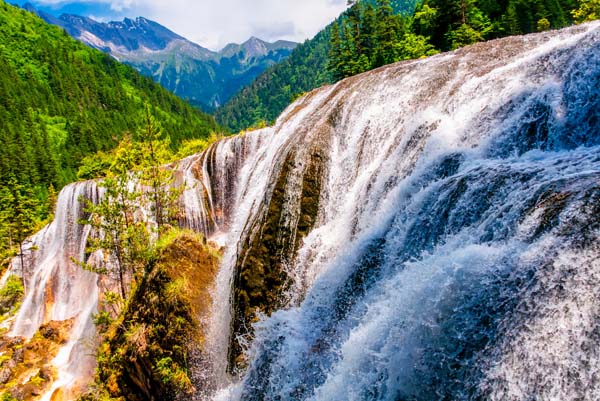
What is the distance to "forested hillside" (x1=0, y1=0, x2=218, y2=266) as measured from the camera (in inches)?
2672

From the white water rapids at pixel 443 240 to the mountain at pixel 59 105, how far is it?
6565 centimetres

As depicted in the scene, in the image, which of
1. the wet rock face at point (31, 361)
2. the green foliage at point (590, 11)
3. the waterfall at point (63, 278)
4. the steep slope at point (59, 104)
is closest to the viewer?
the wet rock face at point (31, 361)

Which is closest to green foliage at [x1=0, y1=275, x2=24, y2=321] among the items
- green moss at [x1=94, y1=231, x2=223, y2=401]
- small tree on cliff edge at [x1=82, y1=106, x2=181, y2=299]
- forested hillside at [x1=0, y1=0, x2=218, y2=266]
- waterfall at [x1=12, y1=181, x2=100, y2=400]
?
waterfall at [x1=12, y1=181, x2=100, y2=400]

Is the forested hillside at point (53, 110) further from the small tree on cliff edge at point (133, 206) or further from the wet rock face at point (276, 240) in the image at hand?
the wet rock face at point (276, 240)

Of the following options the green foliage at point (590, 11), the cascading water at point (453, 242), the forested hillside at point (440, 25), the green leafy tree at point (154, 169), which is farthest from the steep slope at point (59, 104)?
the green foliage at point (590, 11)

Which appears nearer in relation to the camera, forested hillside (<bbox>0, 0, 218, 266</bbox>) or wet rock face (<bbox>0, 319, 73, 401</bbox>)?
wet rock face (<bbox>0, 319, 73, 401</bbox>)

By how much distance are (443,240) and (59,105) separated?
12424cm

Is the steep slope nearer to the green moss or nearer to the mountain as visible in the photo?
the mountain

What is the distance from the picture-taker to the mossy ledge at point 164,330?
13.1 meters

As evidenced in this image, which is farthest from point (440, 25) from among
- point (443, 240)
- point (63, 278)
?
point (63, 278)

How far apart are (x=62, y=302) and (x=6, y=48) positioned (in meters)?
128

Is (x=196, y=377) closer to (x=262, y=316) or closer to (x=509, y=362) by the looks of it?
(x=262, y=316)

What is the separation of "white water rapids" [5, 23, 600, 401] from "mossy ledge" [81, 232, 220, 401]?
668mm

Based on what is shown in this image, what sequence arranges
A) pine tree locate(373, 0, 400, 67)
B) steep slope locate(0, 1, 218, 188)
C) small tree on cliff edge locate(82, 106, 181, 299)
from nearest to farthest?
small tree on cliff edge locate(82, 106, 181, 299) < pine tree locate(373, 0, 400, 67) < steep slope locate(0, 1, 218, 188)
